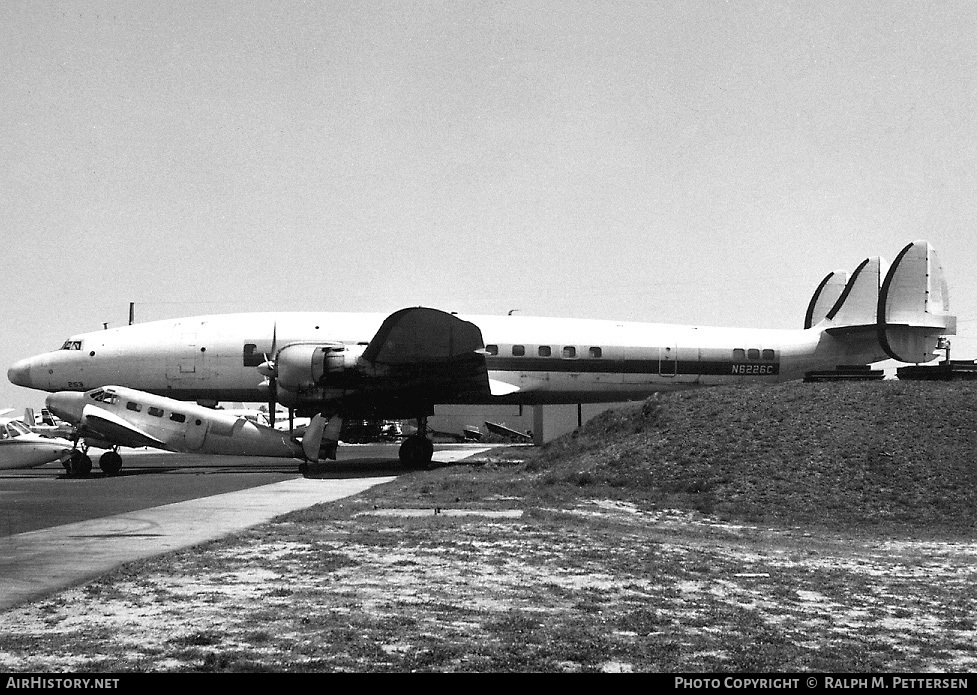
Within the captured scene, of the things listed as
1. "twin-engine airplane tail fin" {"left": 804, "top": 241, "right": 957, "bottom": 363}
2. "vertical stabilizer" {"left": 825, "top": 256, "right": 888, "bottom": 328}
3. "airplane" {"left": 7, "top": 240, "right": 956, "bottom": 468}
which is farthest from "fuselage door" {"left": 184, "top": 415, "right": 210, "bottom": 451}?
"vertical stabilizer" {"left": 825, "top": 256, "right": 888, "bottom": 328}

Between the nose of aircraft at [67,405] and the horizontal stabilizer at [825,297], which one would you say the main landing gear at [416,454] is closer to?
the nose of aircraft at [67,405]

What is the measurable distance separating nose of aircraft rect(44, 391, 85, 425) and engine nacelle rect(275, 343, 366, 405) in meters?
6.42

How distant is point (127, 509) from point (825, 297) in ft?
110

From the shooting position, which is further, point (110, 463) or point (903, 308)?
point (903, 308)

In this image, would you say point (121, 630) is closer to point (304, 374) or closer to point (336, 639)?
point (336, 639)

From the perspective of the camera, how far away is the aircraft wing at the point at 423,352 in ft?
96.7

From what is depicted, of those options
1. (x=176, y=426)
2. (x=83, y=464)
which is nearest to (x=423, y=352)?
(x=176, y=426)

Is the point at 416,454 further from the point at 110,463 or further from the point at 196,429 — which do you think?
the point at 110,463

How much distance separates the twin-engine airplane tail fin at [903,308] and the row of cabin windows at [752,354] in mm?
3071

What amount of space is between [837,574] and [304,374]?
21.6 metres

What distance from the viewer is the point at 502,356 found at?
35094 mm

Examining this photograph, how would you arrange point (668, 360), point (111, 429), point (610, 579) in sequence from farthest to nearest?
point (668, 360)
point (111, 429)
point (610, 579)

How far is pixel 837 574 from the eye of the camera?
37.4 ft

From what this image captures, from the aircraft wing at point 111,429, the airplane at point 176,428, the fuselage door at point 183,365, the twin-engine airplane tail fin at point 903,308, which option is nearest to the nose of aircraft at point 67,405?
the airplane at point 176,428
